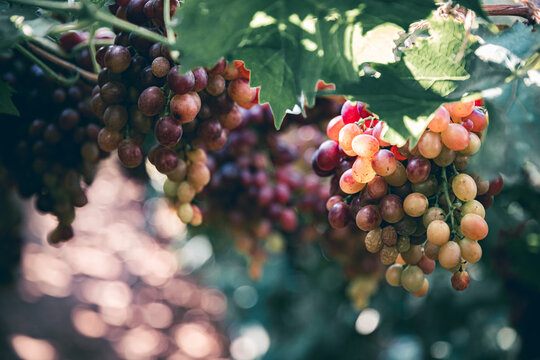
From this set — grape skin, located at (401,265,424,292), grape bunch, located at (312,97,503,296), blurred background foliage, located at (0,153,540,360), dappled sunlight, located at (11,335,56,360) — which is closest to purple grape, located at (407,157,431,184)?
grape bunch, located at (312,97,503,296)

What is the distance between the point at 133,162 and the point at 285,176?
716mm

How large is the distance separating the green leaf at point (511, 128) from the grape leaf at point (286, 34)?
155mm

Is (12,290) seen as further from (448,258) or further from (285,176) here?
(448,258)

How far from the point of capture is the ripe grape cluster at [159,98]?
61cm

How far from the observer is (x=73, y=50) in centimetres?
81

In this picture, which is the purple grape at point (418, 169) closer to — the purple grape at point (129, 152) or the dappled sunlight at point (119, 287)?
the purple grape at point (129, 152)

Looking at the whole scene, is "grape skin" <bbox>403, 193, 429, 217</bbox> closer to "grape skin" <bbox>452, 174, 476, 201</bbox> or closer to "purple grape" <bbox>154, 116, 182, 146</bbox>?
"grape skin" <bbox>452, 174, 476, 201</bbox>

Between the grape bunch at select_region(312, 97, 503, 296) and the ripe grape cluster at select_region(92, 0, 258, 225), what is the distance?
0.20m

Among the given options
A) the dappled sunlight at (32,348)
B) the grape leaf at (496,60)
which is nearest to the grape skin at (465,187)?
the grape leaf at (496,60)

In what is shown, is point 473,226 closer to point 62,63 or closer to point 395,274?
point 395,274

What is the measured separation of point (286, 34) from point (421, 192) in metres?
0.28

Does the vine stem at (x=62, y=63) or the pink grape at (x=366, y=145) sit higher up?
the vine stem at (x=62, y=63)

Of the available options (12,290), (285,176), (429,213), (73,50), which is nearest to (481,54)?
(429,213)

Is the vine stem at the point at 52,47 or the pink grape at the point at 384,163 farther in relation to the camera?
the vine stem at the point at 52,47
